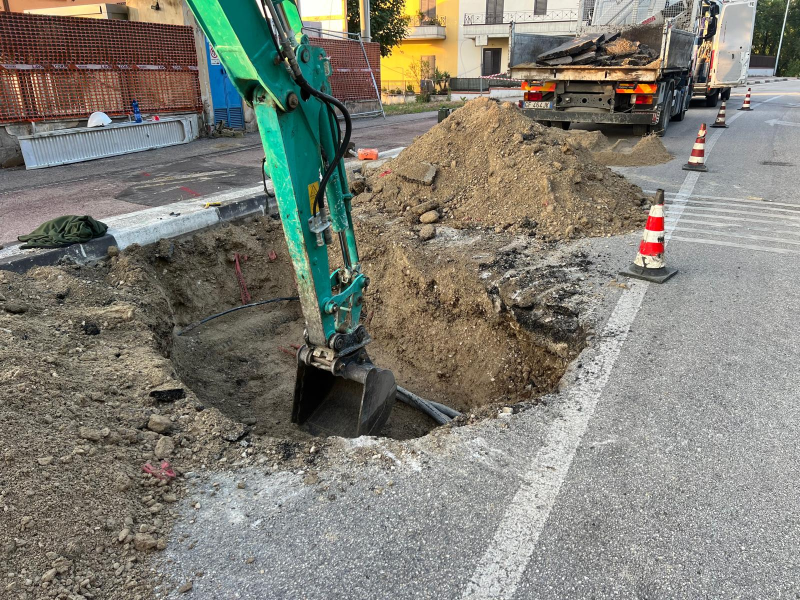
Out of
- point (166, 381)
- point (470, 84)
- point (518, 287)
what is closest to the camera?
point (166, 381)

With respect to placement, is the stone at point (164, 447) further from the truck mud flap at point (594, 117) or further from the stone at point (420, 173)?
the truck mud flap at point (594, 117)

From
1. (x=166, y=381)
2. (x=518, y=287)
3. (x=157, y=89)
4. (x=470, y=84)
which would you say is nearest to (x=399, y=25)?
(x=470, y=84)

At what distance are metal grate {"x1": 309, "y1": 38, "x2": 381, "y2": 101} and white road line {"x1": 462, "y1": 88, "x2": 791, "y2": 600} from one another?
18046 millimetres

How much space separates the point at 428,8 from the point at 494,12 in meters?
4.72

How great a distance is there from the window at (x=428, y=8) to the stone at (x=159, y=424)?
4123 cm

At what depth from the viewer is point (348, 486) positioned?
2.87 m

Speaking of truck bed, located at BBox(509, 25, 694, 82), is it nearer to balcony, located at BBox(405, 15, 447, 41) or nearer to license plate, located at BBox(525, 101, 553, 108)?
license plate, located at BBox(525, 101, 553, 108)

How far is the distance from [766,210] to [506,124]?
149 inches

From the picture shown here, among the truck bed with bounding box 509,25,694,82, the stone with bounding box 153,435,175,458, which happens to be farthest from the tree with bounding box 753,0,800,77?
the stone with bounding box 153,435,175,458

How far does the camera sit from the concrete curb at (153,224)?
203 inches

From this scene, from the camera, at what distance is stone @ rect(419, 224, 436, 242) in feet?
21.9

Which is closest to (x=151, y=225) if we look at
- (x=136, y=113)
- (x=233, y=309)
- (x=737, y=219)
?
(x=233, y=309)

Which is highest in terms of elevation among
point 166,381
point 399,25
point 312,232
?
point 399,25

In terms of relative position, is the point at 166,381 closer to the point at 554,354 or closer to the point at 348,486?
the point at 348,486
